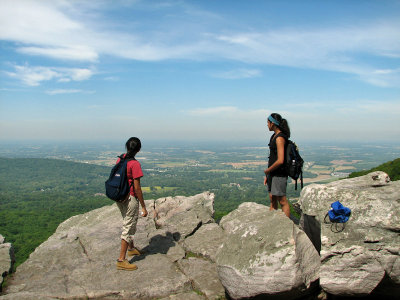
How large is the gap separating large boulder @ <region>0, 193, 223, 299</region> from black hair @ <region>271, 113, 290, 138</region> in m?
3.75

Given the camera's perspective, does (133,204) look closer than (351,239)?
No

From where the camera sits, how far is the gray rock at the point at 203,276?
6014 mm

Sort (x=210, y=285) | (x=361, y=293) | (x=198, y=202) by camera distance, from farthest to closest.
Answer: (x=198, y=202)
(x=210, y=285)
(x=361, y=293)

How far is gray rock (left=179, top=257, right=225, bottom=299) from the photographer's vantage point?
601cm

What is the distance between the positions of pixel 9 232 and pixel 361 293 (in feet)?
163

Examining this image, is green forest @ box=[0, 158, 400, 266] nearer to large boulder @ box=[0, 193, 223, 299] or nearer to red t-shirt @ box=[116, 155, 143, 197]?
large boulder @ box=[0, 193, 223, 299]

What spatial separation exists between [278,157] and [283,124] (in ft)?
2.70

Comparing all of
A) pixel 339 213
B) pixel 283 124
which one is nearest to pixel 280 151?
pixel 283 124

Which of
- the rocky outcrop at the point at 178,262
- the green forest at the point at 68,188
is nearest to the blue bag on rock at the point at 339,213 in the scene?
the rocky outcrop at the point at 178,262

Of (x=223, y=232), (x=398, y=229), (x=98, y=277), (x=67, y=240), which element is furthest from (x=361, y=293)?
(x=67, y=240)

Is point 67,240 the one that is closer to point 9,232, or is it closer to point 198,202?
point 198,202

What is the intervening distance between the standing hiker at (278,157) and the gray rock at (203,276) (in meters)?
2.35

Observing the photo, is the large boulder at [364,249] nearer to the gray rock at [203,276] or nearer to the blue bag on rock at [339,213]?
the blue bag on rock at [339,213]

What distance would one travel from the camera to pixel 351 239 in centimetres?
548
